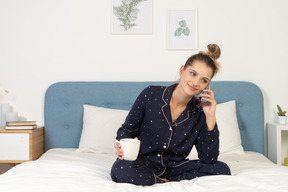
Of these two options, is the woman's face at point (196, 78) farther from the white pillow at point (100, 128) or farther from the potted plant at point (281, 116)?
the potted plant at point (281, 116)

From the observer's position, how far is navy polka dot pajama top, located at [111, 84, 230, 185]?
1.71m

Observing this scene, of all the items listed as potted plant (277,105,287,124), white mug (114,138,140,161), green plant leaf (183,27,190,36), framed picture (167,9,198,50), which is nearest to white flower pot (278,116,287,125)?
potted plant (277,105,287,124)

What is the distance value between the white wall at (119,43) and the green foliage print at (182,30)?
0.12 meters

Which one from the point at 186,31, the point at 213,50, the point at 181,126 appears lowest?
the point at 181,126

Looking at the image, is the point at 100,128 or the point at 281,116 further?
the point at 281,116

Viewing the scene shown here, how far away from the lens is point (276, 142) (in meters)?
2.62

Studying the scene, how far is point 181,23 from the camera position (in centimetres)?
287

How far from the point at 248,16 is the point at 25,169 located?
7.47 feet

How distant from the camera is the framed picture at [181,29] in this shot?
2.87 metres

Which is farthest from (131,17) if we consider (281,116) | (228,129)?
(281,116)

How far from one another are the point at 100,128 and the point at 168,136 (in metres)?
0.95

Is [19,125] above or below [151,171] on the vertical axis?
above

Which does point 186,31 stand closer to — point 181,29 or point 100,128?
point 181,29

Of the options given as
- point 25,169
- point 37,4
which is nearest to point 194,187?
point 25,169
